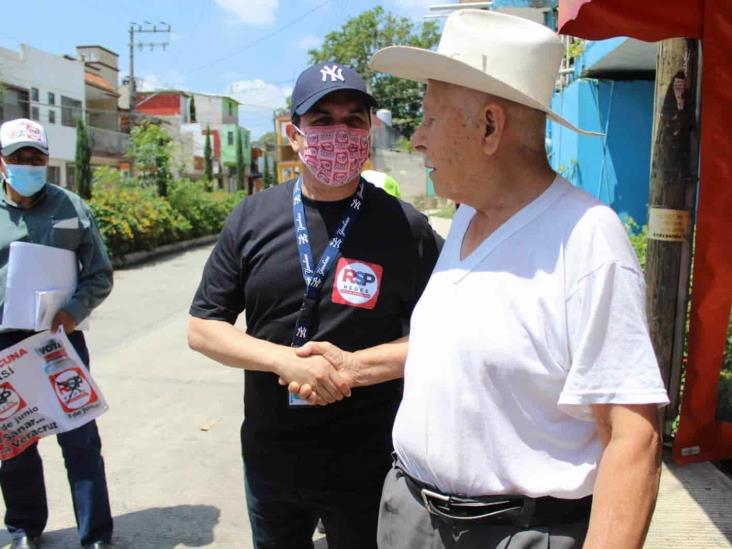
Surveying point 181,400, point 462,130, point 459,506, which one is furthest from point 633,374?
point 181,400

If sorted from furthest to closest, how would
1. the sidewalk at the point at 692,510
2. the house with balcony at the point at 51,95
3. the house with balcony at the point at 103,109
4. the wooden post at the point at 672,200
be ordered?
the house with balcony at the point at 103,109
the house with balcony at the point at 51,95
the wooden post at the point at 672,200
the sidewalk at the point at 692,510

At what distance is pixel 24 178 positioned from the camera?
3156 millimetres

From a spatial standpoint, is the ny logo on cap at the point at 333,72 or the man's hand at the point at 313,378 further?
the ny logo on cap at the point at 333,72

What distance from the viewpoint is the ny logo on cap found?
2.10m

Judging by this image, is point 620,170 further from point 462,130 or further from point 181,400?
point 462,130

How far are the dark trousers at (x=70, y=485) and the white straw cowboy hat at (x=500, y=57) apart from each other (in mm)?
2533

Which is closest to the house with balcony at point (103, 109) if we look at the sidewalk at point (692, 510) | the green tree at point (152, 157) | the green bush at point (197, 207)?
the green tree at point (152, 157)

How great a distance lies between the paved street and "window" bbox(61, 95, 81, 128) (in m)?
33.1

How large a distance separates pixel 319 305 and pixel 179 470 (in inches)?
111

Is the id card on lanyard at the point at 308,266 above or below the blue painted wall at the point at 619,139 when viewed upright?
below

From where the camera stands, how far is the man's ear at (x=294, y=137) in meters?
2.23

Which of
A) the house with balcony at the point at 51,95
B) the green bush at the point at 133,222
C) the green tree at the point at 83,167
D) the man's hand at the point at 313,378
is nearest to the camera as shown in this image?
the man's hand at the point at 313,378

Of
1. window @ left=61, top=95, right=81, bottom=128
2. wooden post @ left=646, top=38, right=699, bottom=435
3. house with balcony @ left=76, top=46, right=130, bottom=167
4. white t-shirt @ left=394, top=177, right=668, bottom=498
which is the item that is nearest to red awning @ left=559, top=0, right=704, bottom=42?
wooden post @ left=646, top=38, right=699, bottom=435

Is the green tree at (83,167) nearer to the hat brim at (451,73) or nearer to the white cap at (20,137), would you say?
the white cap at (20,137)
